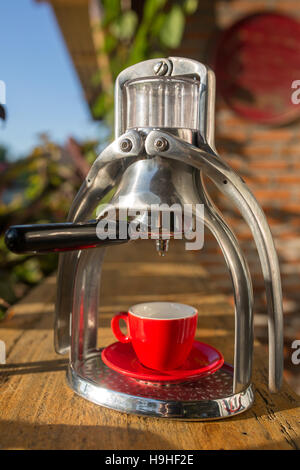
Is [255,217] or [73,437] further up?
[255,217]

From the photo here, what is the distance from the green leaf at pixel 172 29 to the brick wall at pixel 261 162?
0.23m

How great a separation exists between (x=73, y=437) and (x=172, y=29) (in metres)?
1.75

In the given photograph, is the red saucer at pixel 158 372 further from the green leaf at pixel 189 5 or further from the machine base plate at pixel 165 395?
the green leaf at pixel 189 5

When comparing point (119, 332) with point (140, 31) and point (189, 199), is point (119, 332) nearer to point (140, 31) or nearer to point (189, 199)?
point (189, 199)

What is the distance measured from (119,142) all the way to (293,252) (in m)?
1.82

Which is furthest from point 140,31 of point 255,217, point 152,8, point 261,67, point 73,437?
point 73,437

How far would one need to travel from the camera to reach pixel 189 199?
0.44 meters

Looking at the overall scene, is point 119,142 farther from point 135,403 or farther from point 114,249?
point 114,249

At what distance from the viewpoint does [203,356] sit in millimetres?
523

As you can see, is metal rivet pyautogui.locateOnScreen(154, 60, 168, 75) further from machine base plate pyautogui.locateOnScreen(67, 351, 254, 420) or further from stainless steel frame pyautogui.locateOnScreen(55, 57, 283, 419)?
machine base plate pyautogui.locateOnScreen(67, 351, 254, 420)

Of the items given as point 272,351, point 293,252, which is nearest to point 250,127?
point 293,252

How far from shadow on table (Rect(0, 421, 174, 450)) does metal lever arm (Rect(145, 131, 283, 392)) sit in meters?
0.13

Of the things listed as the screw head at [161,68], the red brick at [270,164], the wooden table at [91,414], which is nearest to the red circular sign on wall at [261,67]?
the red brick at [270,164]

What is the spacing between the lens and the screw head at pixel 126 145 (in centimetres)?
44
